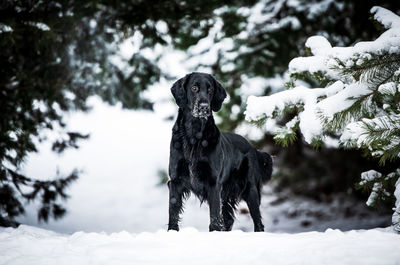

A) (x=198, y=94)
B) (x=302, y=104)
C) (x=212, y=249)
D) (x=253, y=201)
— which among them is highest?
(x=198, y=94)

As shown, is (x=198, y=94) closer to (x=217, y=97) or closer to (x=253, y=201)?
(x=217, y=97)

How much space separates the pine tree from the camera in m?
2.90

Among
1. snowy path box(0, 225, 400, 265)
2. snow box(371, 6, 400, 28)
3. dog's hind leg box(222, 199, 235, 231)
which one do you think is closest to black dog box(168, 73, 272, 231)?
dog's hind leg box(222, 199, 235, 231)

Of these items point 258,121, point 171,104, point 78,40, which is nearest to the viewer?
point 258,121

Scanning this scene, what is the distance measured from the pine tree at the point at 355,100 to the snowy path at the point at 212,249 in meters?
0.75

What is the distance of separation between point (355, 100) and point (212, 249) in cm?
169

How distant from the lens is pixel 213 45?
26.7ft

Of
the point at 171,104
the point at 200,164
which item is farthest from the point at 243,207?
the point at 200,164

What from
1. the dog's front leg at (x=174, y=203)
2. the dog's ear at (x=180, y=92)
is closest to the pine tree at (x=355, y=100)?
the dog's ear at (x=180, y=92)

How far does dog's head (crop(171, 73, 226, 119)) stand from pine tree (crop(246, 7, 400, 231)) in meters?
0.46

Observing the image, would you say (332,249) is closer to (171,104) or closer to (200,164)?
(200,164)

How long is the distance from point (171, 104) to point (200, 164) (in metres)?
5.95

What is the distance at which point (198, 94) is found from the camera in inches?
151

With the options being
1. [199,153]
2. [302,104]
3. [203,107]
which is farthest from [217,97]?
[302,104]
